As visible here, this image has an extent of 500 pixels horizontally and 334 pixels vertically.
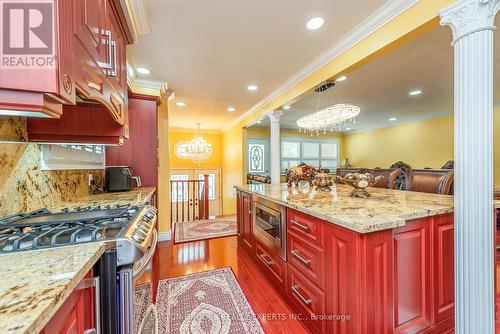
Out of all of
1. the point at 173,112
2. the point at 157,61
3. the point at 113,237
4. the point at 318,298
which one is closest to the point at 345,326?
the point at 318,298

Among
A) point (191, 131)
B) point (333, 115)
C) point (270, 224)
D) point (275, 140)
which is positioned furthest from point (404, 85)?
point (191, 131)

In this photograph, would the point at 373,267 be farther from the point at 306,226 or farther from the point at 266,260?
the point at 266,260

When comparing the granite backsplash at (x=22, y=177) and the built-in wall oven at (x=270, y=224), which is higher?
the granite backsplash at (x=22, y=177)

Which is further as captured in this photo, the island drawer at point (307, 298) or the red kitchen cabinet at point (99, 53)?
the island drawer at point (307, 298)

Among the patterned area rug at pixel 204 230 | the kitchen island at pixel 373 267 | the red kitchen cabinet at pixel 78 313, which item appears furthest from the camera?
the patterned area rug at pixel 204 230

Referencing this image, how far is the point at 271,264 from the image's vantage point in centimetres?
205

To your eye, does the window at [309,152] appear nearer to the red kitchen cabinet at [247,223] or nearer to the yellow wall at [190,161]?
the yellow wall at [190,161]

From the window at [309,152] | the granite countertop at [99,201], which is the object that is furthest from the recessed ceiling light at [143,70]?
the window at [309,152]

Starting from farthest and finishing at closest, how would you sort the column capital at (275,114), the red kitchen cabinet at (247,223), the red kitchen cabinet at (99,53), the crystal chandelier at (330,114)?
the column capital at (275,114) → the crystal chandelier at (330,114) → the red kitchen cabinet at (247,223) → the red kitchen cabinet at (99,53)

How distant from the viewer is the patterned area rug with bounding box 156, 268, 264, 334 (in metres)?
1.56

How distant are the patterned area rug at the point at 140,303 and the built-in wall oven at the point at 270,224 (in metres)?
1.08

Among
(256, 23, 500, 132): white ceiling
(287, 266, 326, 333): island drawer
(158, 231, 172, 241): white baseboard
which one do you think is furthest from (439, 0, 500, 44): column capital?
(158, 231, 172, 241): white baseboard

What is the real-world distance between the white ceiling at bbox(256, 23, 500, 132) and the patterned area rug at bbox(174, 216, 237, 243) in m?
2.80

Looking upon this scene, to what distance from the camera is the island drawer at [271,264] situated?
1855mm
